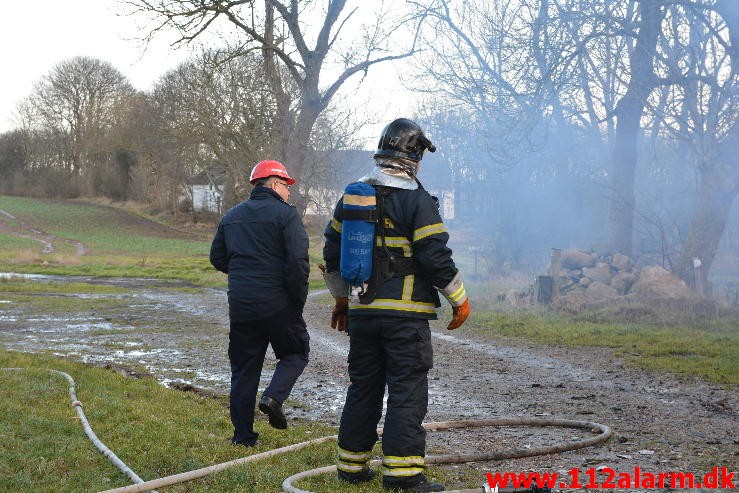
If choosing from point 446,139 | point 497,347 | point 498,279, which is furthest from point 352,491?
point 446,139

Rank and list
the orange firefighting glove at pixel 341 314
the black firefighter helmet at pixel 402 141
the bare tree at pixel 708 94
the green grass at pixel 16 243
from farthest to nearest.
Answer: the green grass at pixel 16 243, the bare tree at pixel 708 94, the orange firefighting glove at pixel 341 314, the black firefighter helmet at pixel 402 141

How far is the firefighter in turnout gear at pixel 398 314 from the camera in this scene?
427 cm

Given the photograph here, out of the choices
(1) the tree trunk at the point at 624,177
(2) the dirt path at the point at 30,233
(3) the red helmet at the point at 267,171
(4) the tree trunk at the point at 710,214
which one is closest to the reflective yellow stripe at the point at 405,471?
(3) the red helmet at the point at 267,171

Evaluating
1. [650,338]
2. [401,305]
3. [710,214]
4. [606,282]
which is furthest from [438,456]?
[606,282]

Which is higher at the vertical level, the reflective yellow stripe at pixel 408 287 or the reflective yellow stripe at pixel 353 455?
the reflective yellow stripe at pixel 408 287

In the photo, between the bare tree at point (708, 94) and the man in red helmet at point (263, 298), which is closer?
the man in red helmet at point (263, 298)

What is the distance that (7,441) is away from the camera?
5316 millimetres

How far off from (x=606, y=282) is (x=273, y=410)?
11.3 m

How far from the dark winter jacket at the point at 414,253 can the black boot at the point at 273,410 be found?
1.39m

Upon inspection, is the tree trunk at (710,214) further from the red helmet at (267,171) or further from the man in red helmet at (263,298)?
the man in red helmet at (263,298)

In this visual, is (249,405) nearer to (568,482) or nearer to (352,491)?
(352,491)

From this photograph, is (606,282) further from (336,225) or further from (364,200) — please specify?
(364,200)

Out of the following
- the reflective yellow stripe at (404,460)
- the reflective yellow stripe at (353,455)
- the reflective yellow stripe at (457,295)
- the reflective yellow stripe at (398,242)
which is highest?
the reflective yellow stripe at (398,242)

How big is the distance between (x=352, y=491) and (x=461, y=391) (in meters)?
3.63
